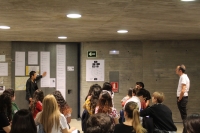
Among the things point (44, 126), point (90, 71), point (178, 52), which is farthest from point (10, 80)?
point (44, 126)

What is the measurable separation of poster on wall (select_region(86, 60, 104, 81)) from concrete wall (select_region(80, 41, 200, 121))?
0.15 metres

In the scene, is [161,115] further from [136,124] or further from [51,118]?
[51,118]

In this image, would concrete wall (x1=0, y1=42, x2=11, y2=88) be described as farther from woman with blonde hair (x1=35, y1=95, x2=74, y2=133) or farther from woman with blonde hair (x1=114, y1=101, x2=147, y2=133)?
woman with blonde hair (x1=114, y1=101, x2=147, y2=133)

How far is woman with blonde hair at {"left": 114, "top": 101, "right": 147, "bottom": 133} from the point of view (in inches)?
156

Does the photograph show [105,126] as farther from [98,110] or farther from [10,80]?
[10,80]

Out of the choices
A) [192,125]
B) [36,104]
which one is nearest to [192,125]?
[192,125]

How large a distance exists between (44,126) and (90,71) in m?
5.88

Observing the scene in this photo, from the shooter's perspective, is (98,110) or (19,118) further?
(98,110)

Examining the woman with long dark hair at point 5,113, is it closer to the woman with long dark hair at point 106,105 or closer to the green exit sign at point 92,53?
the woman with long dark hair at point 106,105

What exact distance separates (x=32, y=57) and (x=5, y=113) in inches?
221

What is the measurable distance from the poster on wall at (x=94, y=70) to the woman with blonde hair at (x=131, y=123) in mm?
5560

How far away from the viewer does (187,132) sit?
2.17 meters

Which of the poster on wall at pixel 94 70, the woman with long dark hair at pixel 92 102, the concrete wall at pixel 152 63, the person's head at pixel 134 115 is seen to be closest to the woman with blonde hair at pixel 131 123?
the person's head at pixel 134 115

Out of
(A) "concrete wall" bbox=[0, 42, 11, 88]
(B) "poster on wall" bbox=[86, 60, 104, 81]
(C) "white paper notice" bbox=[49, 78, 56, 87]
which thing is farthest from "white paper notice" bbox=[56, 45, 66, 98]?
(A) "concrete wall" bbox=[0, 42, 11, 88]
